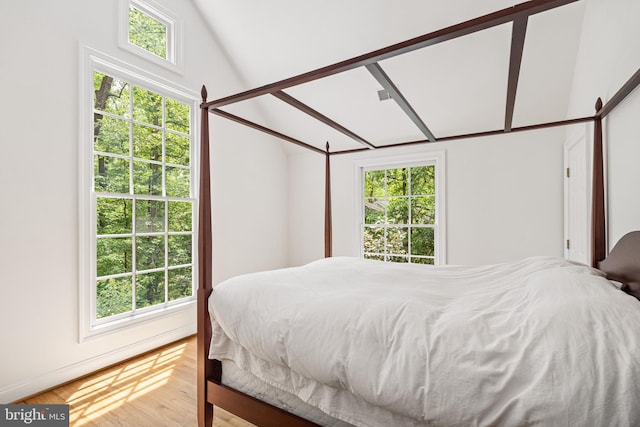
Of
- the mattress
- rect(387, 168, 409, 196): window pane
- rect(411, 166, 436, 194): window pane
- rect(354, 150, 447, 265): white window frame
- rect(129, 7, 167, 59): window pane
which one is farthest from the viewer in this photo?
rect(387, 168, 409, 196): window pane

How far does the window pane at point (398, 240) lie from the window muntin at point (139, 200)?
2.36m

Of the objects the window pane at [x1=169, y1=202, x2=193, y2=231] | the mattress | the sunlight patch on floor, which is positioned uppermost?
the window pane at [x1=169, y1=202, x2=193, y2=231]

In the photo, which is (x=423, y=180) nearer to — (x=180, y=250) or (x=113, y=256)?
(x=180, y=250)

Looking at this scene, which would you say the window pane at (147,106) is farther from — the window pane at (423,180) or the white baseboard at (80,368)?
the window pane at (423,180)

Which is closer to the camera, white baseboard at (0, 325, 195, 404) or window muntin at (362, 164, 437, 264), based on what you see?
white baseboard at (0, 325, 195, 404)

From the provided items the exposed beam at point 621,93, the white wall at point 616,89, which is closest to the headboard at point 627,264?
the white wall at point 616,89

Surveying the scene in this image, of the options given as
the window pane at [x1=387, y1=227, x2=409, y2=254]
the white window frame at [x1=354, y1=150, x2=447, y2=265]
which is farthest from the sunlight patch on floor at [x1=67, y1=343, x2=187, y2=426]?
the white window frame at [x1=354, y1=150, x2=447, y2=265]

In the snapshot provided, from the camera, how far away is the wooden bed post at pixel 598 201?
1.97 meters

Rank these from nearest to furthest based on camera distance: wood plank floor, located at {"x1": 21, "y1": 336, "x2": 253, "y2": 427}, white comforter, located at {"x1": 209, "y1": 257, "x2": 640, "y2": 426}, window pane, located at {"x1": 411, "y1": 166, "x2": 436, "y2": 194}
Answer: white comforter, located at {"x1": 209, "y1": 257, "x2": 640, "y2": 426}
wood plank floor, located at {"x1": 21, "y1": 336, "x2": 253, "y2": 427}
window pane, located at {"x1": 411, "y1": 166, "x2": 436, "y2": 194}

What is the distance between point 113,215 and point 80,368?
46.3 inches

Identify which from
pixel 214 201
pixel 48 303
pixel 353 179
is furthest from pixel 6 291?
pixel 353 179

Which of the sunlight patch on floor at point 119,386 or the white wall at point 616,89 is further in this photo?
the sunlight patch on floor at point 119,386

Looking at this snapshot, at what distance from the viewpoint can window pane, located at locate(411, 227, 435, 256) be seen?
3.87 metres

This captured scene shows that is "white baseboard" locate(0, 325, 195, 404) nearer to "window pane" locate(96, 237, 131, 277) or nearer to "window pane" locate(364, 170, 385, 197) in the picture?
"window pane" locate(96, 237, 131, 277)
